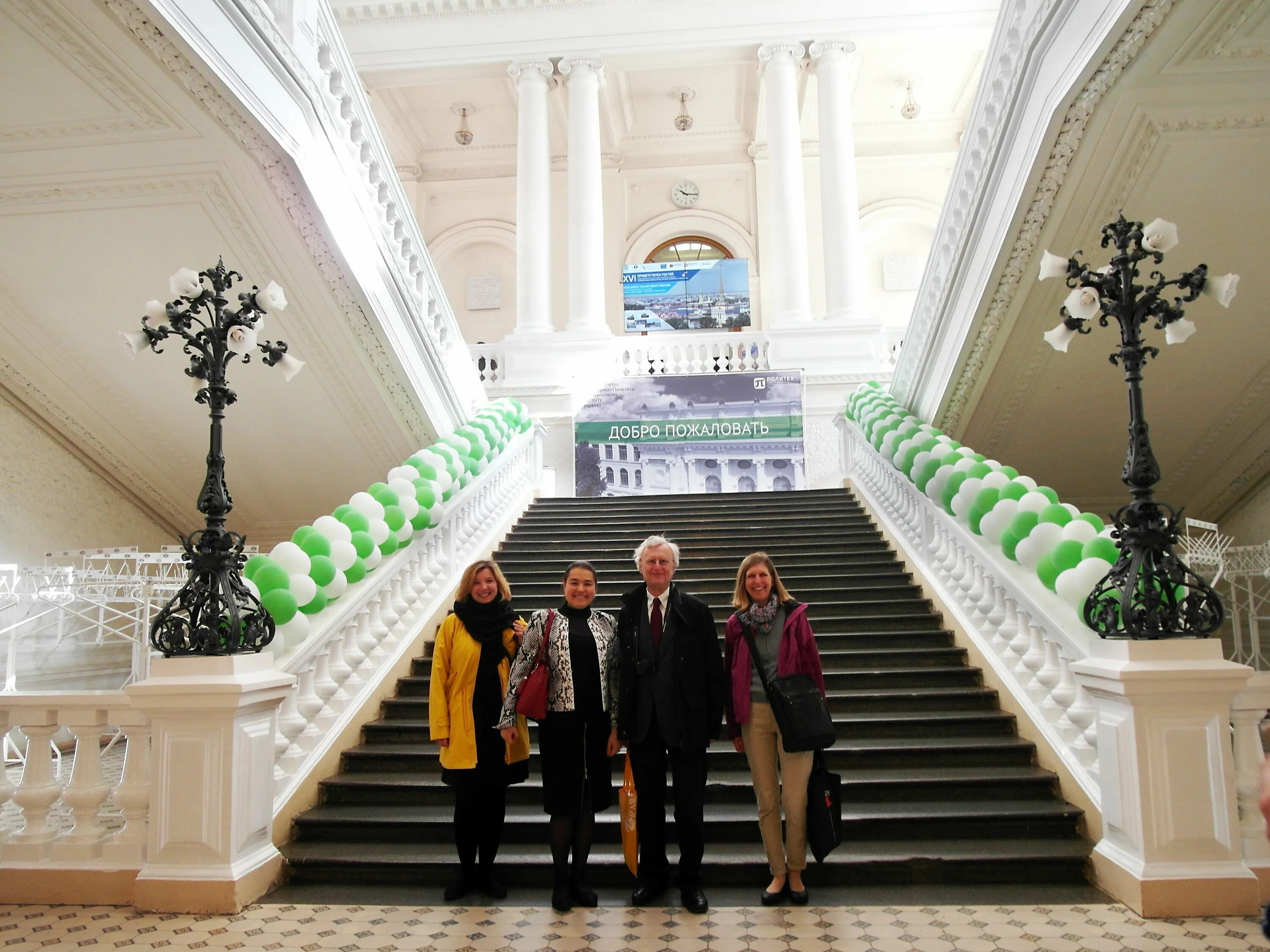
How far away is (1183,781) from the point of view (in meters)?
3.55

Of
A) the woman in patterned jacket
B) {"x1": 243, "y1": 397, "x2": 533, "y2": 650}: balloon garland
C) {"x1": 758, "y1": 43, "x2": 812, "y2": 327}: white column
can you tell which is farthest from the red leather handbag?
{"x1": 758, "y1": 43, "x2": 812, "y2": 327}: white column

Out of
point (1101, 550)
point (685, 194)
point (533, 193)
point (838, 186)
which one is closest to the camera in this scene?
point (1101, 550)

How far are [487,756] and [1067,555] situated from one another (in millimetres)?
3001

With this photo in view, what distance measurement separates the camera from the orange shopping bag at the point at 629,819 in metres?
3.75

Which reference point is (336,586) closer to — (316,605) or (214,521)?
(316,605)

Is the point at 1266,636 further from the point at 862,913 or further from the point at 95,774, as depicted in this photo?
the point at 95,774

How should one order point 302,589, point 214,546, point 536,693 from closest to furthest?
point 536,693 < point 214,546 < point 302,589

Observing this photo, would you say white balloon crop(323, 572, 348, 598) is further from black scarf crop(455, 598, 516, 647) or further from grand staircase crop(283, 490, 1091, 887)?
black scarf crop(455, 598, 516, 647)

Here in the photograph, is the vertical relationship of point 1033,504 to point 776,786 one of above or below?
above

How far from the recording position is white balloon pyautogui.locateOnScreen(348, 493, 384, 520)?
6.03m

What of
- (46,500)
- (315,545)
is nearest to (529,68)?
(46,500)

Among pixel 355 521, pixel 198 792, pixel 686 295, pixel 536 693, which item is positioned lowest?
pixel 198 792

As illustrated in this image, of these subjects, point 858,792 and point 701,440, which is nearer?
point 858,792

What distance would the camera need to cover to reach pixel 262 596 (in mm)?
4711
